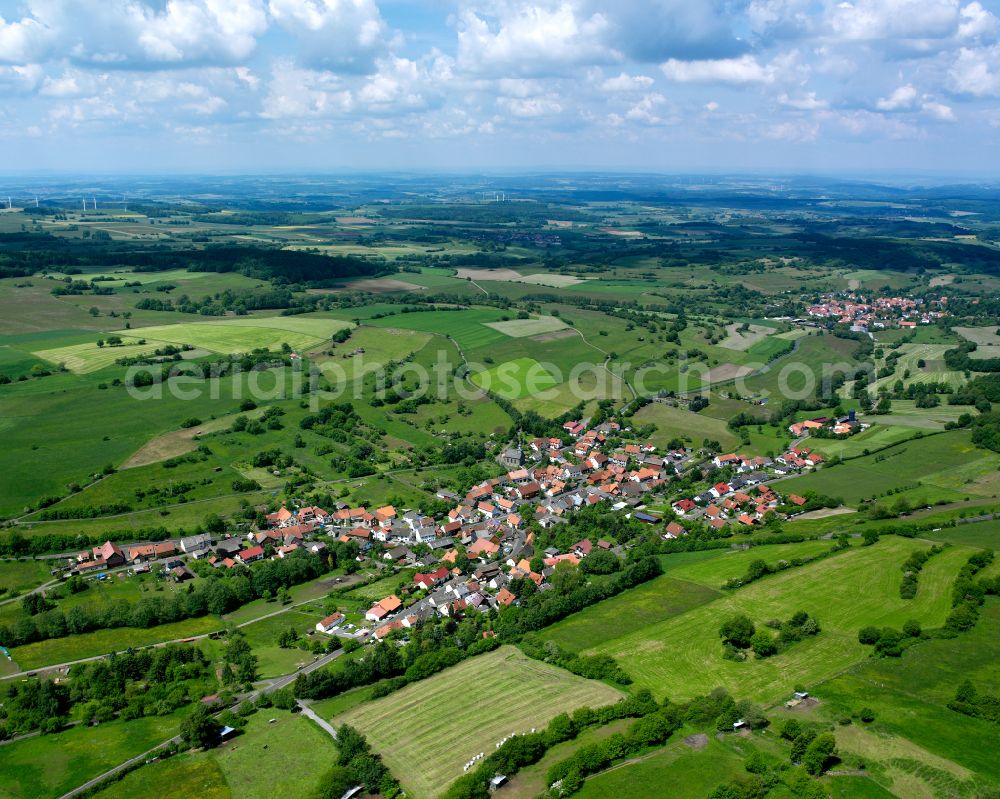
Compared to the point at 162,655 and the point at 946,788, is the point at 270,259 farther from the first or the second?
the point at 946,788

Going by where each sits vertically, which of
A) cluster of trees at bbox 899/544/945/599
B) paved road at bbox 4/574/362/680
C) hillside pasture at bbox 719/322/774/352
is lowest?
paved road at bbox 4/574/362/680

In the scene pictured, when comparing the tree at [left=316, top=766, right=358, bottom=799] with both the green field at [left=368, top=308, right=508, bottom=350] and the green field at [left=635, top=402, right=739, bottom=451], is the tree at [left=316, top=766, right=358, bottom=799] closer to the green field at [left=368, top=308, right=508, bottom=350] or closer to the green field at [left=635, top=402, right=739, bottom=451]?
the green field at [left=635, top=402, right=739, bottom=451]

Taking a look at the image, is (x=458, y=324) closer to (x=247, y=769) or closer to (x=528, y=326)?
(x=528, y=326)

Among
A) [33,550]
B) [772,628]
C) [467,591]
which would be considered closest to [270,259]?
[33,550]

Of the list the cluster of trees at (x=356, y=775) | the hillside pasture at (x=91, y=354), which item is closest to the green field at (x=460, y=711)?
the cluster of trees at (x=356, y=775)

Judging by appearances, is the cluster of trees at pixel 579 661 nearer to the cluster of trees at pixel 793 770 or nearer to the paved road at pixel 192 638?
the cluster of trees at pixel 793 770

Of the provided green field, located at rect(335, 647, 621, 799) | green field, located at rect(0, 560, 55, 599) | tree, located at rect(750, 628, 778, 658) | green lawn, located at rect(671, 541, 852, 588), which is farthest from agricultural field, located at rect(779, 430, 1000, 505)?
green field, located at rect(0, 560, 55, 599)
